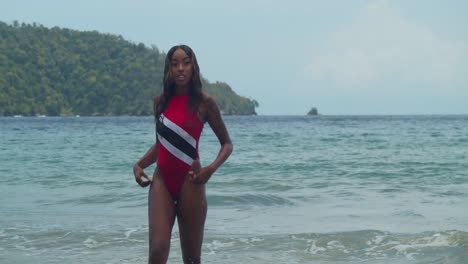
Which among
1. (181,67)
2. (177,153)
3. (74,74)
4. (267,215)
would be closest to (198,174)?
(177,153)

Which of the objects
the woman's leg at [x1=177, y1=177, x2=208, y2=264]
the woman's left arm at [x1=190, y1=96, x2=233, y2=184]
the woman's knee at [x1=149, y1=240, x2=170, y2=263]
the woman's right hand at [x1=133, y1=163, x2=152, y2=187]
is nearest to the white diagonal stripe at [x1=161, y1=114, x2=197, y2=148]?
the woman's left arm at [x1=190, y1=96, x2=233, y2=184]

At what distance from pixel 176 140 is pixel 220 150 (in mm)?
304

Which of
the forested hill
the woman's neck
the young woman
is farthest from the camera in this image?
the forested hill

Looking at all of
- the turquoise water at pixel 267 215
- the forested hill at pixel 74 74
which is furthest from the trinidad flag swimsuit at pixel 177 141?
the forested hill at pixel 74 74

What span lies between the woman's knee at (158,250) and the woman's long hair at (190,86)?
2.69 ft

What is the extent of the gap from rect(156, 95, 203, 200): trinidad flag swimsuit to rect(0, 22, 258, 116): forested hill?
434 ft

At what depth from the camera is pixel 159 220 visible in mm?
4672

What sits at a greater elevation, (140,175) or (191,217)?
(140,175)

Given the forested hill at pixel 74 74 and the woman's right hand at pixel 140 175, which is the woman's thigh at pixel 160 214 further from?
the forested hill at pixel 74 74

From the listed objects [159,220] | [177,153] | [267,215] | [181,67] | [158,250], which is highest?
[181,67]

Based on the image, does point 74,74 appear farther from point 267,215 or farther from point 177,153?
point 177,153

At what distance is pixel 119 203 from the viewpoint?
39.3 feet

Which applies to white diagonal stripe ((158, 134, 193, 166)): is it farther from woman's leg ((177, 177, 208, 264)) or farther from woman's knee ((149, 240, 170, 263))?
woman's knee ((149, 240, 170, 263))

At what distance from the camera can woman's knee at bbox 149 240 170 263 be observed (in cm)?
463
